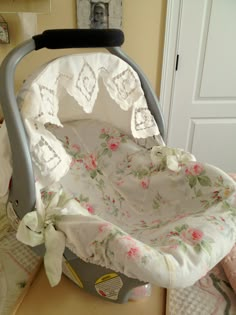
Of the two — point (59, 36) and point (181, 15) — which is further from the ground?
point (181, 15)

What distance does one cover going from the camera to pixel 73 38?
2.18 ft

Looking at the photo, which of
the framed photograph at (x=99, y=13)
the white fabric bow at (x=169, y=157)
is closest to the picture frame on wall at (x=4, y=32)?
the framed photograph at (x=99, y=13)

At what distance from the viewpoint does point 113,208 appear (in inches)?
42.5

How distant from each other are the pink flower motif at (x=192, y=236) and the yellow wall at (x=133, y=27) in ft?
3.98

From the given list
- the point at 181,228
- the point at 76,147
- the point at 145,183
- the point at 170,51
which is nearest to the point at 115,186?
the point at 145,183

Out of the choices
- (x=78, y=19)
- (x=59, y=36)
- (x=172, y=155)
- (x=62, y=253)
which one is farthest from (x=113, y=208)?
(x=78, y=19)

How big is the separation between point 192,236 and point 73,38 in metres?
0.55

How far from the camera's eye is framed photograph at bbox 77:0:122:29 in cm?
142

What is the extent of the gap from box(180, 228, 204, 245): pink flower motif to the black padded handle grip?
20.7 inches

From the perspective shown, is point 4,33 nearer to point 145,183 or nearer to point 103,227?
point 145,183

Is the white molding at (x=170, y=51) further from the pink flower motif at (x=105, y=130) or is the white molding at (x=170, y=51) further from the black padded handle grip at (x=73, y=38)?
the black padded handle grip at (x=73, y=38)

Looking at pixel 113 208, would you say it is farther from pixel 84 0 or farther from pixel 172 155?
pixel 84 0

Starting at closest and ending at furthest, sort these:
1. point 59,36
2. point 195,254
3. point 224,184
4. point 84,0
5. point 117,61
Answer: point 195,254 → point 59,36 → point 224,184 → point 117,61 → point 84,0

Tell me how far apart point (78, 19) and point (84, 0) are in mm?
96
